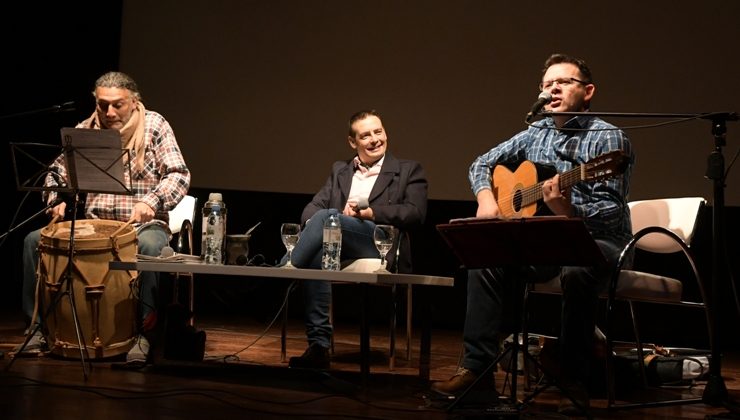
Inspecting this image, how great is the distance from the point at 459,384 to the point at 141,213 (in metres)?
1.74

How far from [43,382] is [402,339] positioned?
2.45 metres

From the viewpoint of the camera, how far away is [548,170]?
3154mm

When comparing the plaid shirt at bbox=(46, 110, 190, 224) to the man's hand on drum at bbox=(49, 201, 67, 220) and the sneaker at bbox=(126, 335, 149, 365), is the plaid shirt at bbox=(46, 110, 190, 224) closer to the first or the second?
the man's hand on drum at bbox=(49, 201, 67, 220)

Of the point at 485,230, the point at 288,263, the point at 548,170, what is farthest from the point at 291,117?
the point at 485,230

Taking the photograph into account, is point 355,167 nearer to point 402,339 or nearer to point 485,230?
point 402,339

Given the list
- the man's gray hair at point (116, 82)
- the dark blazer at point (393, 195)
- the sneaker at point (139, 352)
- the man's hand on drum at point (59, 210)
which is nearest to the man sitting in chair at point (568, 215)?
the dark blazer at point (393, 195)

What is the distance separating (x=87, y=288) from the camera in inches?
141

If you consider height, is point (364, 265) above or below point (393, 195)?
below

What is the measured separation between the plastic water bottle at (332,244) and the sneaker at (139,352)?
2.78 feet

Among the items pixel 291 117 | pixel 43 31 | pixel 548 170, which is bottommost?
pixel 548 170

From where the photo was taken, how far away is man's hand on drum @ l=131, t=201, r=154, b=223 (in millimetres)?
3854

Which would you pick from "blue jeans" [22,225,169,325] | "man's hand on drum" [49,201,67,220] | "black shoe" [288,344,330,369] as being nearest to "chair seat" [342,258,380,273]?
"black shoe" [288,344,330,369]

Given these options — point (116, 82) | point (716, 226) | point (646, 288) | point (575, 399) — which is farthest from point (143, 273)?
point (716, 226)

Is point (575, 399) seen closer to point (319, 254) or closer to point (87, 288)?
point (319, 254)
